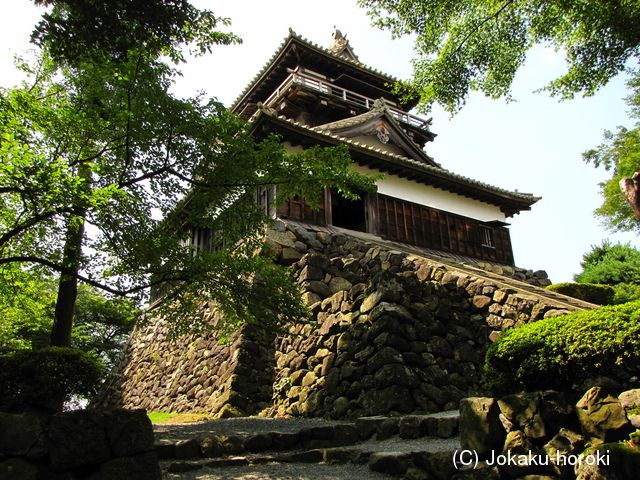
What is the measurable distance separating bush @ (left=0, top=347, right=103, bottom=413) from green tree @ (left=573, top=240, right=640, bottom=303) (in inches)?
721

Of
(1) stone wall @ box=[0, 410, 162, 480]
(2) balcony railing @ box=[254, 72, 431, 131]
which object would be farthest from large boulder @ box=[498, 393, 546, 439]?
(2) balcony railing @ box=[254, 72, 431, 131]

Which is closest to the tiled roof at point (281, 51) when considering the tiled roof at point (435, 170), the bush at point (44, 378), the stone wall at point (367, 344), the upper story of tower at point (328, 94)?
the upper story of tower at point (328, 94)

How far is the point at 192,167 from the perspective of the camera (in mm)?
6758

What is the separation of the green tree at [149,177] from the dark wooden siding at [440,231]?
8056 mm

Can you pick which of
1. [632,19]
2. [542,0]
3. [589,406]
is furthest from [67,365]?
[632,19]

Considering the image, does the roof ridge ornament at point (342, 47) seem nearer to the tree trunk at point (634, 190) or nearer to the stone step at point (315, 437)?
the tree trunk at point (634, 190)

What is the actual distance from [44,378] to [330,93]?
1710 cm

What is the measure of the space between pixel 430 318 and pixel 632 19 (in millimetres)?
8294

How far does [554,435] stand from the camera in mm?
3850

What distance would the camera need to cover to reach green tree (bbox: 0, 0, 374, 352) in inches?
225

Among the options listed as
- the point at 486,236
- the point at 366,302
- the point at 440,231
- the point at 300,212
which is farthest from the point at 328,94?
the point at 366,302

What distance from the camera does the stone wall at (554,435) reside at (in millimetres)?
3371

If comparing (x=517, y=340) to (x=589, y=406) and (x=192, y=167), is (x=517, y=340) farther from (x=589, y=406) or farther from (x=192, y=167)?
(x=192, y=167)

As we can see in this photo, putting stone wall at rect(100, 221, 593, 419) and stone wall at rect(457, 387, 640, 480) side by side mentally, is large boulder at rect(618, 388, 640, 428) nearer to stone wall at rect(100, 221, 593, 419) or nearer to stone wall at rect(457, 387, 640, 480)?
stone wall at rect(457, 387, 640, 480)
